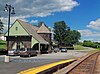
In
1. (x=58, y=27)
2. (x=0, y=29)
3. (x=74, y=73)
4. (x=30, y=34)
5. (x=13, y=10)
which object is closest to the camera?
(x=74, y=73)

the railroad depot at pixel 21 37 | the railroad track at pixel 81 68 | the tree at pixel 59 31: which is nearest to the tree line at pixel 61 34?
the tree at pixel 59 31

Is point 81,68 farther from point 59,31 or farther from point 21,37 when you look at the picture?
point 59,31

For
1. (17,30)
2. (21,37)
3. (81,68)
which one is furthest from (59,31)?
(81,68)

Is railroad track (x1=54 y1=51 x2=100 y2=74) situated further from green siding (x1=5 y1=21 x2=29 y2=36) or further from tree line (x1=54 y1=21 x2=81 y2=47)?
tree line (x1=54 y1=21 x2=81 y2=47)

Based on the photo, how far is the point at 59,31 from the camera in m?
143

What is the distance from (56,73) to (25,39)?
51749mm

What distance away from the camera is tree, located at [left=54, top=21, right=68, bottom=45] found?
454 ft

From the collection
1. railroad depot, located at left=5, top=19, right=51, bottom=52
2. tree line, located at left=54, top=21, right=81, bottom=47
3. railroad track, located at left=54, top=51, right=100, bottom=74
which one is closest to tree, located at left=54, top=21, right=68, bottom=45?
tree line, located at left=54, top=21, right=81, bottom=47

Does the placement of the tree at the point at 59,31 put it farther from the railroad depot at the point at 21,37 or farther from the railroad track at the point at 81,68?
the railroad track at the point at 81,68

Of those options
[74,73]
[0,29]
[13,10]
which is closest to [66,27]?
[0,29]

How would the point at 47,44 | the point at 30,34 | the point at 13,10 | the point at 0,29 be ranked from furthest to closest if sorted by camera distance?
the point at 0,29
the point at 47,44
the point at 30,34
the point at 13,10

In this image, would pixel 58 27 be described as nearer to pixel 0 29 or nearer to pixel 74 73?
pixel 0 29

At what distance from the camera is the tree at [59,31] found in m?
138

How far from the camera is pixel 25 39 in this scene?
69.3m
